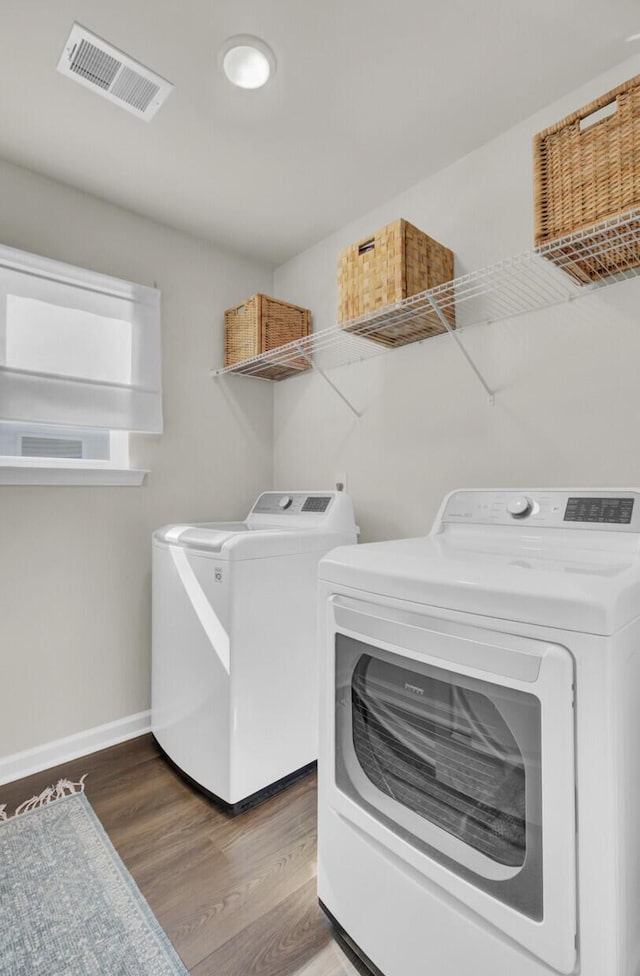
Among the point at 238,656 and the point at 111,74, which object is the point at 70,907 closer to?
the point at 238,656

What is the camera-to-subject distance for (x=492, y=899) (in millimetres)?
882

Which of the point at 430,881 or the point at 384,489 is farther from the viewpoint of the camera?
the point at 384,489

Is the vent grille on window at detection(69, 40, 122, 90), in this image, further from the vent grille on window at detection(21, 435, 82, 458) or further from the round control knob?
the round control knob

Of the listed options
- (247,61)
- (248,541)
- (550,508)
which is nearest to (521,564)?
(550,508)

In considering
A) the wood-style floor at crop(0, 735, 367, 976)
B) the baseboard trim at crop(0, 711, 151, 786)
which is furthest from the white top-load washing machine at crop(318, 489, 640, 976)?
the baseboard trim at crop(0, 711, 151, 786)

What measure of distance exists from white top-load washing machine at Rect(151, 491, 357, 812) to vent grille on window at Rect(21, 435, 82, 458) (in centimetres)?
57

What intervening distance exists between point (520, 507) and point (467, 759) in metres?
0.76

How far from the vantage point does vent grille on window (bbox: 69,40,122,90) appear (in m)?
1.47

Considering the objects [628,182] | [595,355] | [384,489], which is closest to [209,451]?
[384,489]

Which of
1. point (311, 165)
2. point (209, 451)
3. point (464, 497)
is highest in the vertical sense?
point (311, 165)

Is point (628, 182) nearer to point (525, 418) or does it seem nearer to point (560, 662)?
point (525, 418)

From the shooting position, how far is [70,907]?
1.32 metres

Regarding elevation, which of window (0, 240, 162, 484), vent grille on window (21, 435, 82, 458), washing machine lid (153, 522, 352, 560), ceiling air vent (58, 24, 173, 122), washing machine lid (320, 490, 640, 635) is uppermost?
ceiling air vent (58, 24, 173, 122)

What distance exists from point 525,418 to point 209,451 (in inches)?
60.9
